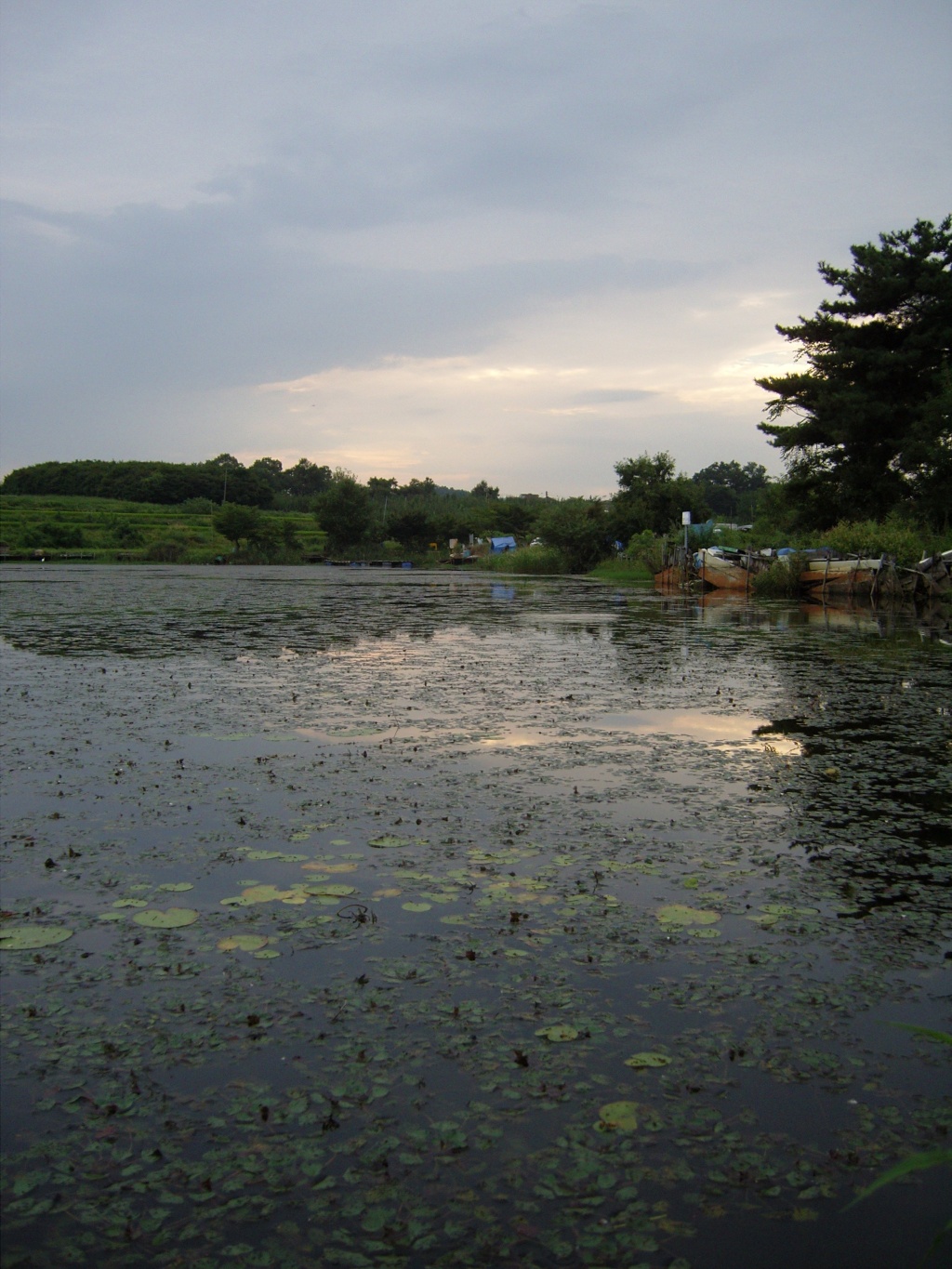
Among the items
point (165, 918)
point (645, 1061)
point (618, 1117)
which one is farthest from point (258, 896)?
point (618, 1117)

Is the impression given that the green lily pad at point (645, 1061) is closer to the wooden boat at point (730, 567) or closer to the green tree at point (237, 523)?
the wooden boat at point (730, 567)

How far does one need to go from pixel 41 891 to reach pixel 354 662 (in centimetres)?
947

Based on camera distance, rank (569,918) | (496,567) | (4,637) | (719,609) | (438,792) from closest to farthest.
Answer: (569,918) → (438,792) → (4,637) → (719,609) → (496,567)

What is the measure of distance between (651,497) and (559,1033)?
205ft

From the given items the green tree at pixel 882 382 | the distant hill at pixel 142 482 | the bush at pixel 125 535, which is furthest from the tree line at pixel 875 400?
the distant hill at pixel 142 482

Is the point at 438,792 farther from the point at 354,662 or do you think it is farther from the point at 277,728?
the point at 354,662

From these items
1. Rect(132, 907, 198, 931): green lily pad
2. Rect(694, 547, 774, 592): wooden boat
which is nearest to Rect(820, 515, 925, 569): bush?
Rect(694, 547, 774, 592): wooden boat

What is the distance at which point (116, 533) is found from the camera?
94625 millimetres

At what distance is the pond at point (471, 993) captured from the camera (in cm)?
264

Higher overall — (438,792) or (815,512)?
(815,512)

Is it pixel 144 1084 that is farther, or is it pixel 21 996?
pixel 21 996

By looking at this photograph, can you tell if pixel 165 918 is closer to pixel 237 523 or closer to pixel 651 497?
pixel 651 497

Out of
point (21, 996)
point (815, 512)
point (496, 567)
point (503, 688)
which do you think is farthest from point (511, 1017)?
point (496, 567)

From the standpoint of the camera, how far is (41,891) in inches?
194
